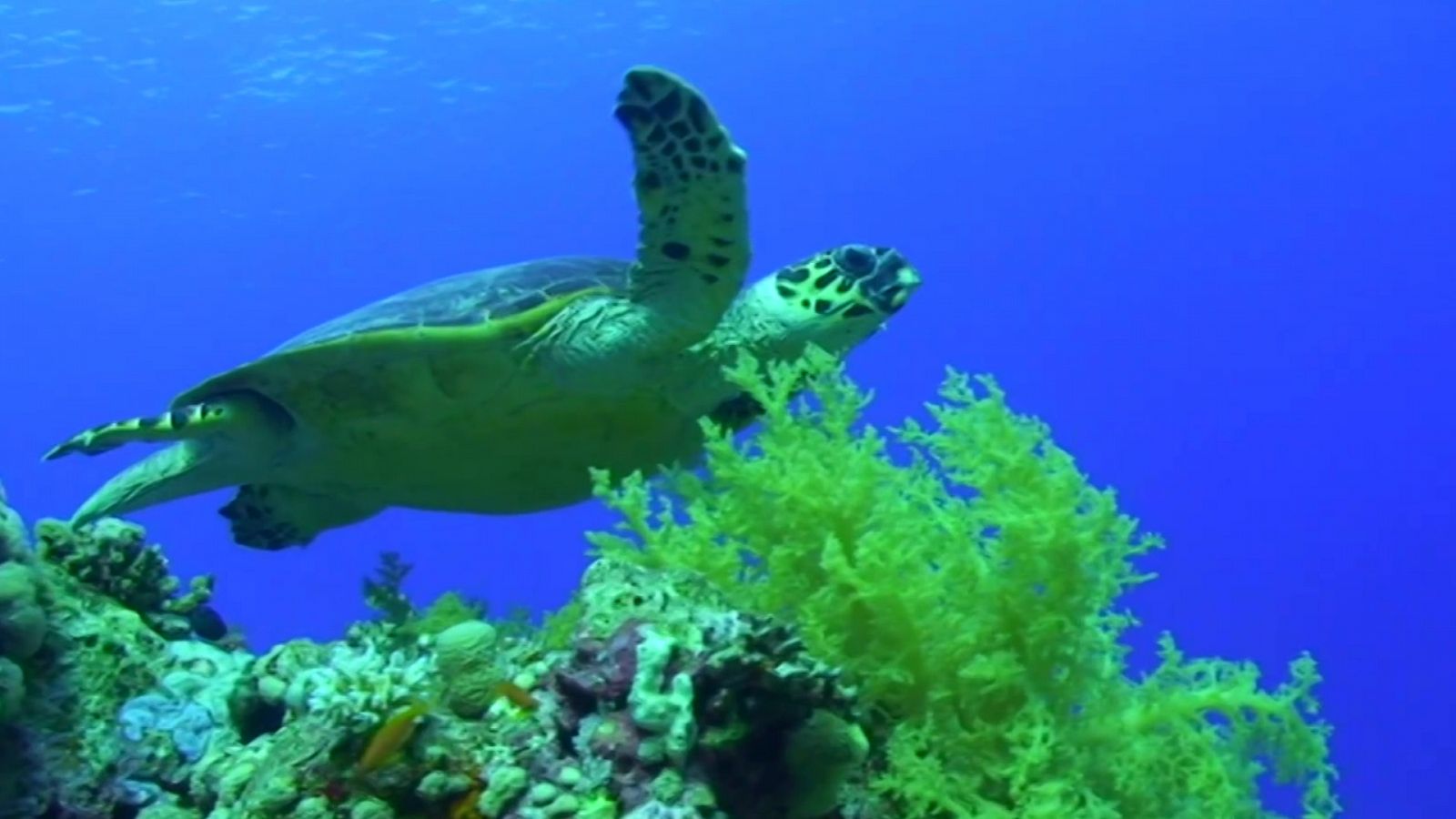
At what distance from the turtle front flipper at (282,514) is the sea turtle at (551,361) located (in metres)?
0.36

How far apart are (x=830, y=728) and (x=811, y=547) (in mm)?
715

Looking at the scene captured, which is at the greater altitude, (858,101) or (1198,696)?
(858,101)

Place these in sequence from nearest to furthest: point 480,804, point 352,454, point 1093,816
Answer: point 480,804, point 1093,816, point 352,454

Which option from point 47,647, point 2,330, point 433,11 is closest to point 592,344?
point 47,647

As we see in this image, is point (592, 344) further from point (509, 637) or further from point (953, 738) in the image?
point (953, 738)

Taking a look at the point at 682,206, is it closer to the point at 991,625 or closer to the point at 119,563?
the point at 991,625

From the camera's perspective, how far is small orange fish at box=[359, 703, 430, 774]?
2.50m

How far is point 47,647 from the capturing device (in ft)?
12.1

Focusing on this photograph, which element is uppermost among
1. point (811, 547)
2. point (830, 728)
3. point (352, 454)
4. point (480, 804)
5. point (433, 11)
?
point (433, 11)

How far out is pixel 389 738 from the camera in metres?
2.52

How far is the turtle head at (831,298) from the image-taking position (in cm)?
504

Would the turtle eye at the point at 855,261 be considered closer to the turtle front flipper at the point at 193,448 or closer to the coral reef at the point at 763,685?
the coral reef at the point at 763,685

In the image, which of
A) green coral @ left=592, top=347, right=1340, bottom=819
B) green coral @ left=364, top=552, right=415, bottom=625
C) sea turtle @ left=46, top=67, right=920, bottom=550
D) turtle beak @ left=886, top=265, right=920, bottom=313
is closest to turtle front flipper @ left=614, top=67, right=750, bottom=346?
sea turtle @ left=46, top=67, right=920, bottom=550

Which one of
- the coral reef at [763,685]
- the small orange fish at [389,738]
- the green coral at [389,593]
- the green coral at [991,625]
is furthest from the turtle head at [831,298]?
the small orange fish at [389,738]
